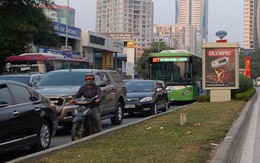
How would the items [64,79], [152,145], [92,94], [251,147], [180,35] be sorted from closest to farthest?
1. [152,145]
2. [92,94]
3. [251,147]
4. [64,79]
5. [180,35]

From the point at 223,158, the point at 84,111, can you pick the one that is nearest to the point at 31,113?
the point at 84,111

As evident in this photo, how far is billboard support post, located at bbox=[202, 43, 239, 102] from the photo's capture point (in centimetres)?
2453

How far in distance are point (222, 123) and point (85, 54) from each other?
52947 millimetres

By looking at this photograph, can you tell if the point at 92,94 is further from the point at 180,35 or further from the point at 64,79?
the point at 180,35

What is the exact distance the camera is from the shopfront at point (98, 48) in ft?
209

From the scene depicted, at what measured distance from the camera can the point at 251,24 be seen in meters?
140

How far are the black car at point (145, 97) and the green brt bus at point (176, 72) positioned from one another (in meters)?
5.18

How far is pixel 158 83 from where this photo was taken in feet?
69.7

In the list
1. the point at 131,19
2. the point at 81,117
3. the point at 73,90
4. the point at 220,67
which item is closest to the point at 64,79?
the point at 73,90

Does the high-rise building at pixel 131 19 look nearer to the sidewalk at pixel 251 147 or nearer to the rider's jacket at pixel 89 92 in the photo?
the sidewalk at pixel 251 147

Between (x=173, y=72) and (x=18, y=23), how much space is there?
13.8 meters

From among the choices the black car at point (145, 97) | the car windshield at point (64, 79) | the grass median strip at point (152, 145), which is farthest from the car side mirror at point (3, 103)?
the black car at point (145, 97)

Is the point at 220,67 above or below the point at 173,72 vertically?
above

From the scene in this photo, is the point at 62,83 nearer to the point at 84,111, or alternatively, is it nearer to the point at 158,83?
the point at 84,111
